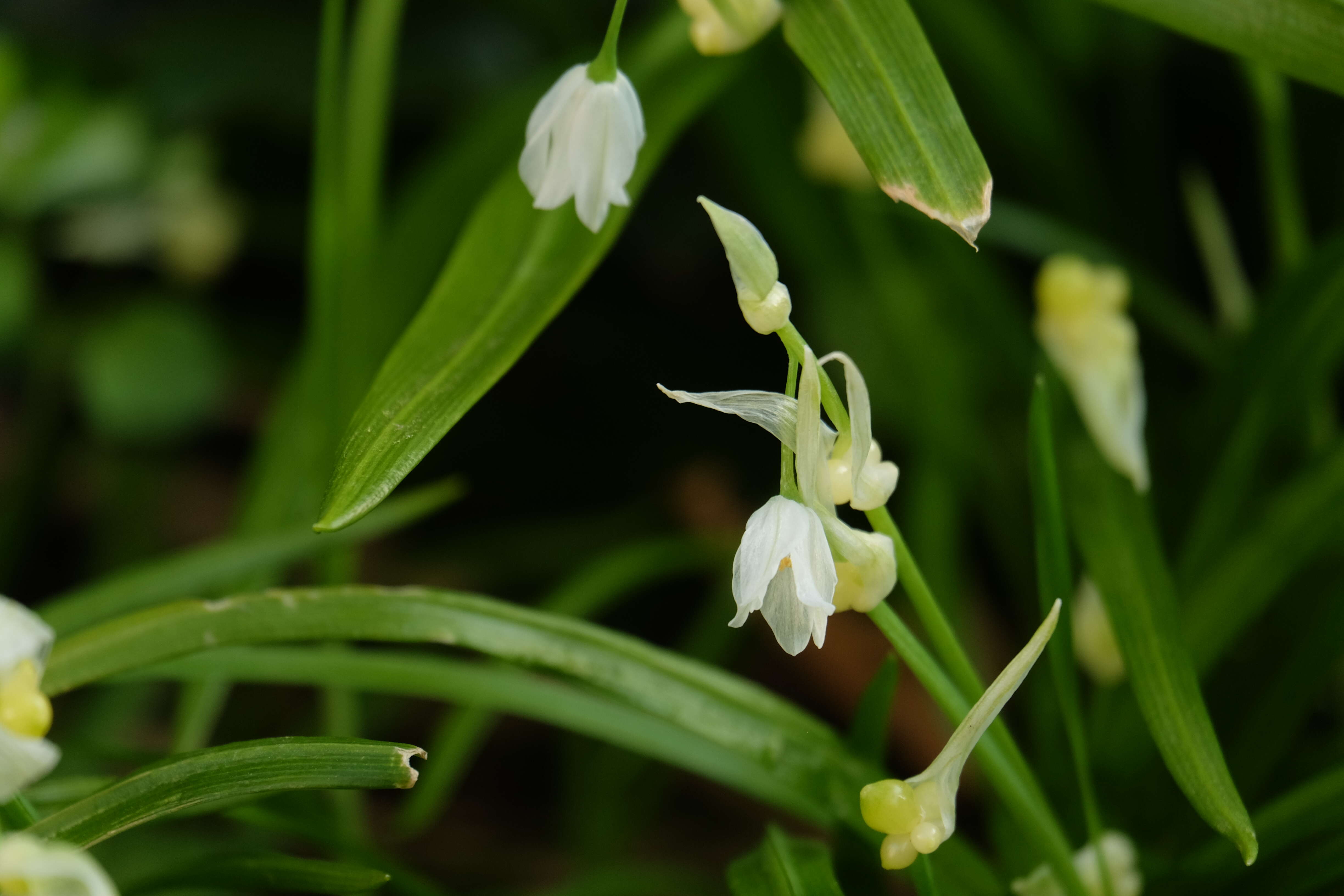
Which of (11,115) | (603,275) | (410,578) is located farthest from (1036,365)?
(11,115)

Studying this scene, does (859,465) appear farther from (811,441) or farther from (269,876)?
(269,876)

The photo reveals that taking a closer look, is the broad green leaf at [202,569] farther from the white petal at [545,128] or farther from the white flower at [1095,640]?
the white flower at [1095,640]

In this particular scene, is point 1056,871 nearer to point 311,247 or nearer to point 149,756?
point 149,756

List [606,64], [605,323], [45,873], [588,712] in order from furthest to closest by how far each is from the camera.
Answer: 1. [605,323]
2. [588,712]
3. [606,64]
4. [45,873]

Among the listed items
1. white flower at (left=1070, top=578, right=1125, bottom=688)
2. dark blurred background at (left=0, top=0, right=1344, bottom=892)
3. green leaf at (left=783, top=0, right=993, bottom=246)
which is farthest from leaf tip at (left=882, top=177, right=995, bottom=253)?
dark blurred background at (left=0, top=0, right=1344, bottom=892)

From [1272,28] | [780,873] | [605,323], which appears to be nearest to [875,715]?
[780,873]

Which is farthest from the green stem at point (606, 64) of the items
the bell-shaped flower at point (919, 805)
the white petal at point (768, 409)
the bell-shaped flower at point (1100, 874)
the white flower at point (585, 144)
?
the bell-shaped flower at point (1100, 874)

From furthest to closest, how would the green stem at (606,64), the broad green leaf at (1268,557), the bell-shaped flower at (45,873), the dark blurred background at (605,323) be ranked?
1. the dark blurred background at (605,323)
2. the broad green leaf at (1268,557)
3. the green stem at (606,64)
4. the bell-shaped flower at (45,873)
